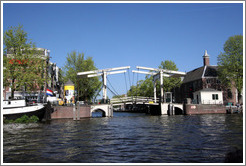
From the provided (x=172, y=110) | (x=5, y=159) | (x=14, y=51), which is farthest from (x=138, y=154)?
(x=172, y=110)

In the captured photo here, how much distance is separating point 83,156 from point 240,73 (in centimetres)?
3594

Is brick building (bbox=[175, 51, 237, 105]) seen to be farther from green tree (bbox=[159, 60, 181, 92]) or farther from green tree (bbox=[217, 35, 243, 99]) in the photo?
green tree (bbox=[217, 35, 243, 99])

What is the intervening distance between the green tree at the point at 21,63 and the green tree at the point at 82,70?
629 inches

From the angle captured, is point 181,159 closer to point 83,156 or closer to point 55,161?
point 83,156

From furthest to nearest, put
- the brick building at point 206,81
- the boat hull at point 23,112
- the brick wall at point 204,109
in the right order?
the brick building at point 206,81
the brick wall at point 204,109
the boat hull at point 23,112

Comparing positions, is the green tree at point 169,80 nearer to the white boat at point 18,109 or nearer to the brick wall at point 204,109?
the brick wall at point 204,109

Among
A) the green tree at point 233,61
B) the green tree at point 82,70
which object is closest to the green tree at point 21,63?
the green tree at point 82,70

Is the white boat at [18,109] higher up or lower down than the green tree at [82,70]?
lower down

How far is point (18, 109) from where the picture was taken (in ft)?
78.1

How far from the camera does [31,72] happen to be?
83.3ft

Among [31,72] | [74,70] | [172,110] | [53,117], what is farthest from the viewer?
[74,70]

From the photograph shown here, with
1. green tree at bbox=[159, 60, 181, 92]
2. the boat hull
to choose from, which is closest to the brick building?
green tree at bbox=[159, 60, 181, 92]

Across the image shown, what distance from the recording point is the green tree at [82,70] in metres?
42.8

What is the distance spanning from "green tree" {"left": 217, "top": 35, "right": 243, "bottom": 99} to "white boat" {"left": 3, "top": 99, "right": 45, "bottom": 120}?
91.5 feet
